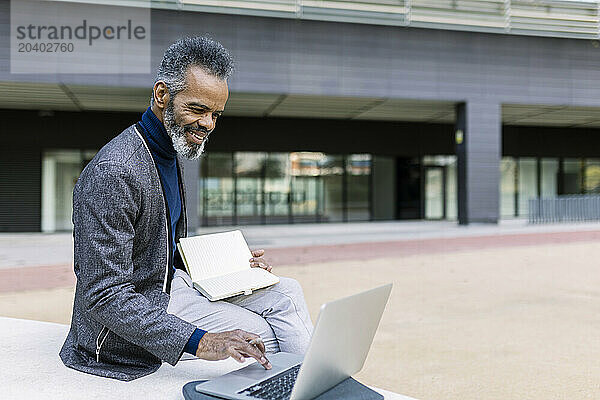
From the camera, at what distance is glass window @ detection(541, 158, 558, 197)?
23.2 metres

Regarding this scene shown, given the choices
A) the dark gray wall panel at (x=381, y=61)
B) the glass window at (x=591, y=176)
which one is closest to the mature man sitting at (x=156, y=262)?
the dark gray wall panel at (x=381, y=61)

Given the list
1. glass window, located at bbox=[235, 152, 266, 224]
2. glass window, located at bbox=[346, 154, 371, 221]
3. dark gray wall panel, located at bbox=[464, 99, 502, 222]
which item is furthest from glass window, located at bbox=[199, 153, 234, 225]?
dark gray wall panel, located at bbox=[464, 99, 502, 222]

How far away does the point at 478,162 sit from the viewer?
1702 cm

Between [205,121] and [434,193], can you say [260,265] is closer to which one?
[205,121]

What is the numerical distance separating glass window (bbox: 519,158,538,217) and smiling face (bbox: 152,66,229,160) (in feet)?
74.5

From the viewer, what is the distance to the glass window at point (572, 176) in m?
23.5

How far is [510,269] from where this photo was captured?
8.58 metres

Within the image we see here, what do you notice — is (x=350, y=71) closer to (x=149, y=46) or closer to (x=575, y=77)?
(x=149, y=46)

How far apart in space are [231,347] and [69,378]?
0.69m

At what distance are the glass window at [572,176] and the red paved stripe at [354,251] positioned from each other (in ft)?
31.0

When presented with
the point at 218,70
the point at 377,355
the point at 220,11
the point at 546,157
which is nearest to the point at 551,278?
the point at 377,355

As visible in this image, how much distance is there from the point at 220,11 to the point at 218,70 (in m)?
13.5

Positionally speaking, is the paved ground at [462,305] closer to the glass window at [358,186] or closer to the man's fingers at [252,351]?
the man's fingers at [252,351]

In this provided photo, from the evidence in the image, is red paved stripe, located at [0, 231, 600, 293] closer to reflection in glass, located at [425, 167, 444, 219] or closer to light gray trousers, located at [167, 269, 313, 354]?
light gray trousers, located at [167, 269, 313, 354]
